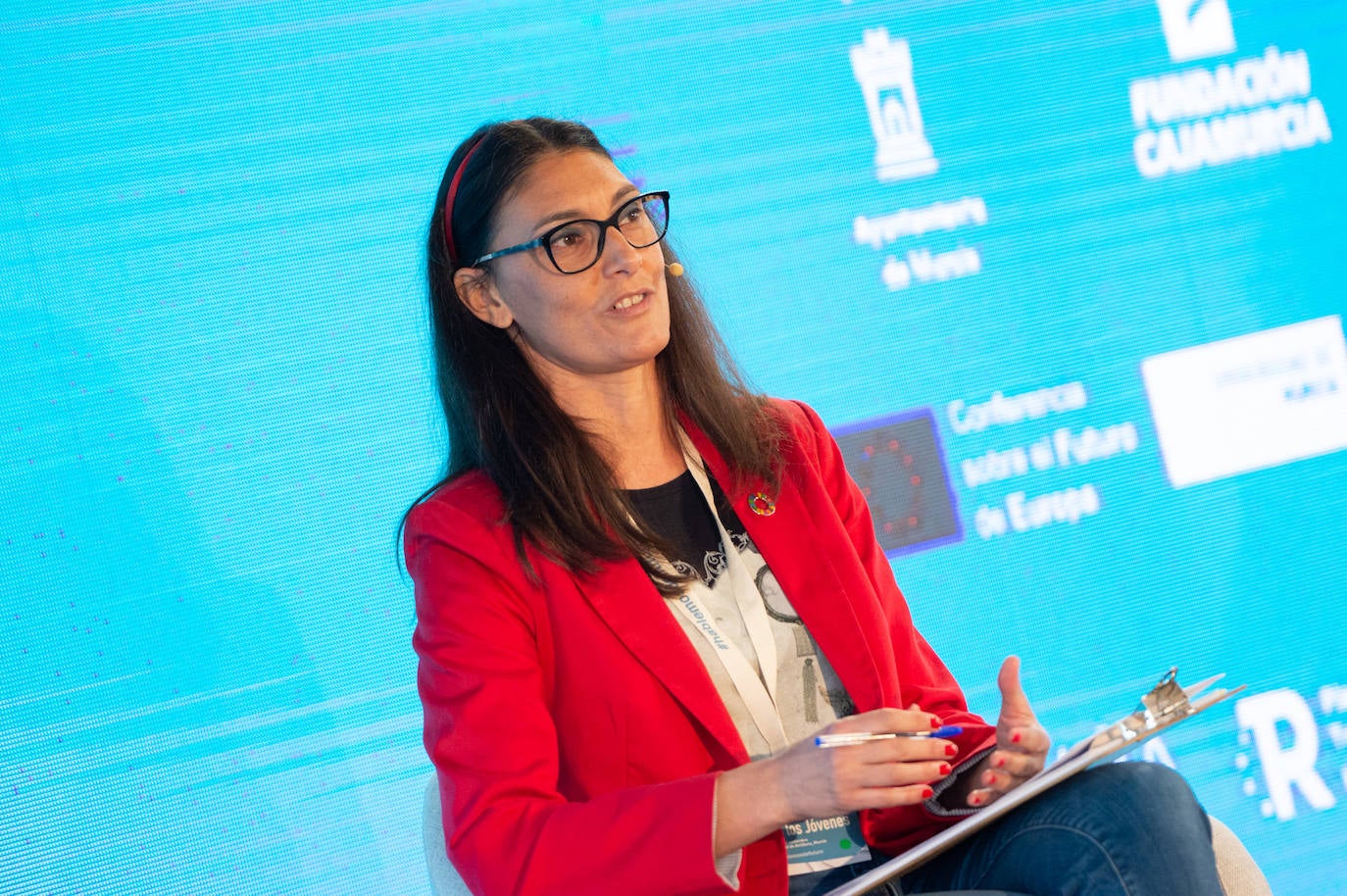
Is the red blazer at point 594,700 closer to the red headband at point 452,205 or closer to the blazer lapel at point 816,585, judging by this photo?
the blazer lapel at point 816,585

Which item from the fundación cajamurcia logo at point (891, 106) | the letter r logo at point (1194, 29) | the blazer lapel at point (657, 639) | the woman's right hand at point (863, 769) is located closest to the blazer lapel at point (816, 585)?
the blazer lapel at point (657, 639)

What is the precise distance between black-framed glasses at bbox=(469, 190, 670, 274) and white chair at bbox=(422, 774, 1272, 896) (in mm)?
727

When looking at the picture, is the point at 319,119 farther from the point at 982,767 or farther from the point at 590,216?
the point at 982,767

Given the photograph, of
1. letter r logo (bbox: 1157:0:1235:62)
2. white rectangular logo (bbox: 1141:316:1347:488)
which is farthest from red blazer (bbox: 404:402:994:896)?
letter r logo (bbox: 1157:0:1235:62)

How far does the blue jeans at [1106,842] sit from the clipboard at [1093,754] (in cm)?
8

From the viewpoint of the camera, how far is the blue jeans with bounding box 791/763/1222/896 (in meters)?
1.29

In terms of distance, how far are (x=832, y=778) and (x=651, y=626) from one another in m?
0.35

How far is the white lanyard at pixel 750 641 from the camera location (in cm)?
158

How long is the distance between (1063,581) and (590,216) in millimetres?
1603

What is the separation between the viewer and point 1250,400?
297 centimetres

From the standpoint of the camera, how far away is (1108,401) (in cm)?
288

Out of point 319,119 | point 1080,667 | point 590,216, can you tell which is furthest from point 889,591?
point 319,119

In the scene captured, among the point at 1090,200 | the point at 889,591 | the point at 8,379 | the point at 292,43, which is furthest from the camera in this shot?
the point at 1090,200

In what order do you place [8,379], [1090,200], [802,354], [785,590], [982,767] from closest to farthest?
[982,767], [785,590], [8,379], [802,354], [1090,200]
